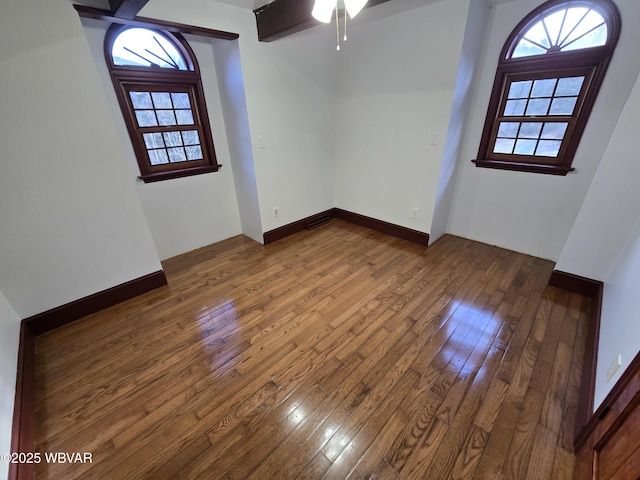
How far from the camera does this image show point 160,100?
2.53 meters

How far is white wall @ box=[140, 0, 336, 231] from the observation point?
2.32m

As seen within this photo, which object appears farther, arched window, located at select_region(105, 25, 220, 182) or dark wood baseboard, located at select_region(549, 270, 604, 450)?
arched window, located at select_region(105, 25, 220, 182)

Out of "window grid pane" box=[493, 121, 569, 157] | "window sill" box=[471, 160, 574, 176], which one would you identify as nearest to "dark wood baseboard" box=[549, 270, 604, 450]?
"window sill" box=[471, 160, 574, 176]

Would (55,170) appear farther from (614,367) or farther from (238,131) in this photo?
(614,367)

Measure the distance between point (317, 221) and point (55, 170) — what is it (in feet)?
8.81

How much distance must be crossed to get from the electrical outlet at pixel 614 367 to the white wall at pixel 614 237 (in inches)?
2.3

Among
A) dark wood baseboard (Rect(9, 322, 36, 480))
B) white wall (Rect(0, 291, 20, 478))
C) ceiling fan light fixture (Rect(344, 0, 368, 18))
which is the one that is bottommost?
dark wood baseboard (Rect(9, 322, 36, 480))

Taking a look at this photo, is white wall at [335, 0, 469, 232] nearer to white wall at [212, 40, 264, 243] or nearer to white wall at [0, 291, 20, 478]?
white wall at [212, 40, 264, 243]

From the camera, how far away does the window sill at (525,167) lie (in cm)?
251

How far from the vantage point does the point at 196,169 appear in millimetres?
2889

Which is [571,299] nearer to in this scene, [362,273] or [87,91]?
[362,273]

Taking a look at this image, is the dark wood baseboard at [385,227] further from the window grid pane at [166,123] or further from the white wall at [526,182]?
the window grid pane at [166,123]

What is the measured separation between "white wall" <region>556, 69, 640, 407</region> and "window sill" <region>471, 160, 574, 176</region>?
23.5 inches

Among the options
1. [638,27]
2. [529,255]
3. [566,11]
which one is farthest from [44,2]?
[529,255]
